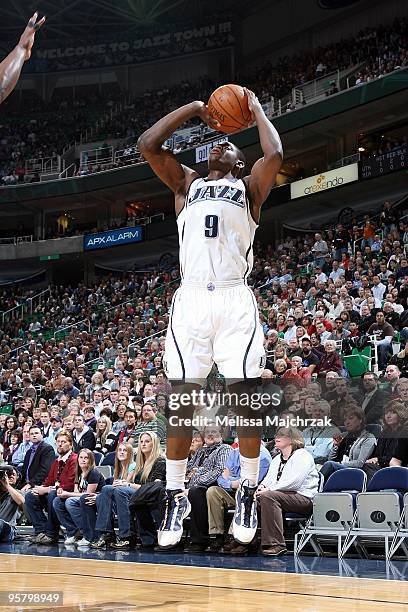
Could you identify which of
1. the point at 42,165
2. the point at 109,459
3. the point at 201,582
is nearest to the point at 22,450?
the point at 109,459

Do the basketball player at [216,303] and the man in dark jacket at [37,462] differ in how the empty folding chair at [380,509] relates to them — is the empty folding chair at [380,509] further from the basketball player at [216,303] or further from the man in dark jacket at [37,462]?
the man in dark jacket at [37,462]

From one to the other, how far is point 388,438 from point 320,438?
108cm

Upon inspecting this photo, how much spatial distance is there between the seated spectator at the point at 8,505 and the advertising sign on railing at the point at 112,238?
19345mm

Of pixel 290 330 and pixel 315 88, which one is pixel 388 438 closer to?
pixel 290 330

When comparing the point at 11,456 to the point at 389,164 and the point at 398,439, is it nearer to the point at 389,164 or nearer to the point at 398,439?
the point at 398,439

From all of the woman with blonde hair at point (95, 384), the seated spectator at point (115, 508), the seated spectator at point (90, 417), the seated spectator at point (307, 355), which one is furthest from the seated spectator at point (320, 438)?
the woman with blonde hair at point (95, 384)

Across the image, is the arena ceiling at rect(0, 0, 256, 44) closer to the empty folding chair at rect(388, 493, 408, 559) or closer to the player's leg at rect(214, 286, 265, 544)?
the empty folding chair at rect(388, 493, 408, 559)

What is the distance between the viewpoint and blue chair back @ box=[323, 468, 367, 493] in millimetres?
8383

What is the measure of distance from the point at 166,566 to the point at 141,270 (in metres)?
24.5

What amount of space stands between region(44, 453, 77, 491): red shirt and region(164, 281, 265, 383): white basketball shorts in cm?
584

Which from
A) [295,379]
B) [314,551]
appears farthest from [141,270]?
[314,551]

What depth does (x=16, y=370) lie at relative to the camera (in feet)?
69.5

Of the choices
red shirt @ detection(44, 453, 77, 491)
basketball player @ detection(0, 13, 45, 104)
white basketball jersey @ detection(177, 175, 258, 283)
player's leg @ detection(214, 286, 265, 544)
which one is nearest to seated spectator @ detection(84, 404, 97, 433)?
red shirt @ detection(44, 453, 77, 491)

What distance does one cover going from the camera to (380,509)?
7.75 m
